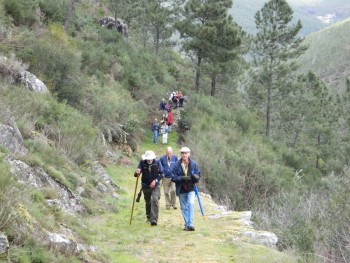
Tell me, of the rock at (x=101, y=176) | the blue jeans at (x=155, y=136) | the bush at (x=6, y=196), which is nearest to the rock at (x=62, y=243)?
the bush at (x=6, y=196)

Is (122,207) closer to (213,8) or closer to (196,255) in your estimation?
(196,255)

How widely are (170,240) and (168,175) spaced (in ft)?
8.72

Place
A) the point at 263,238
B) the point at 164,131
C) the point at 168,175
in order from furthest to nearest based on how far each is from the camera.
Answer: the point at 164,131 < the point at 168,175 < the point at 263,238

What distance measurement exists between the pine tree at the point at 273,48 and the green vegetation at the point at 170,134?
115mm

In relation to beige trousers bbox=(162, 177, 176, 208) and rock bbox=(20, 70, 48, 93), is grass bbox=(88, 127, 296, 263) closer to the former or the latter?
beige trousers bbox=(162, 177, 176, 208)

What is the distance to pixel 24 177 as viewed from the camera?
8656mm

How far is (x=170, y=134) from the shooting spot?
90.1 ft

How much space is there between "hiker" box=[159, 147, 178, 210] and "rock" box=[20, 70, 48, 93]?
6597 mm

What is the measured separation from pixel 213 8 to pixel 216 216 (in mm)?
24398

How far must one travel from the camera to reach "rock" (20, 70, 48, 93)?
50.9 ft

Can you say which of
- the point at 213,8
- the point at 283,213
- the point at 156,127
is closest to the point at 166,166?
the point at 283,213

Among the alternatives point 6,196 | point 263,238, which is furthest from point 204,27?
point 6,196

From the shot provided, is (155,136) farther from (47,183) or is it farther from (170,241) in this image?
(170,241)

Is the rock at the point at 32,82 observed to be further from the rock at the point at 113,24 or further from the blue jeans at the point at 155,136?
the rock at the point at 113,24
